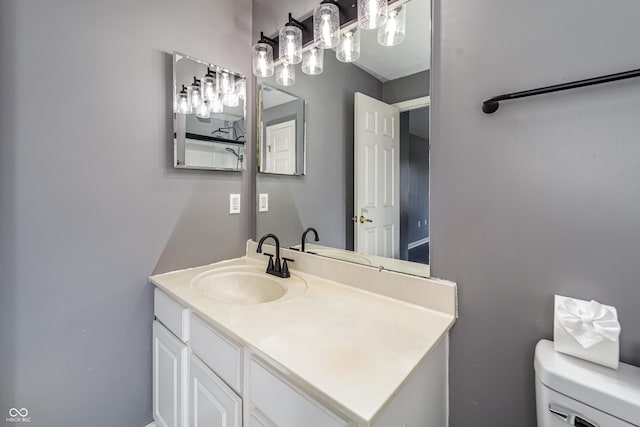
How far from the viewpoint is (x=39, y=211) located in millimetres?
1044

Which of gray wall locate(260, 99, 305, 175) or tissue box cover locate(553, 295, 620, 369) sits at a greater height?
gray wall locate(260, 99, 305, 175)

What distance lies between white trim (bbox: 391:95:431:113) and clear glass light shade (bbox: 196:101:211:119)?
3.26ft

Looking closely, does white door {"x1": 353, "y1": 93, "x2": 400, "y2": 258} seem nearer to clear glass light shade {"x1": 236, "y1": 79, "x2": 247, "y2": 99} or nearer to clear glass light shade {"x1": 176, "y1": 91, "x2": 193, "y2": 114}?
clear glass light shade {"x1": 236, "y1": 79, "x2": 247, "y2": 99}

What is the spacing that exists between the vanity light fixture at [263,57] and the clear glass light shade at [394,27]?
65 centimetres

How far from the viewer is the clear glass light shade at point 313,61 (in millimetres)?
1397

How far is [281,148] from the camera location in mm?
1647

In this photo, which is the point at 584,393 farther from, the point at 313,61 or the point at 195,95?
the point at 195,95

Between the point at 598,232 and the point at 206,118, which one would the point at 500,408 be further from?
the point at 206,118

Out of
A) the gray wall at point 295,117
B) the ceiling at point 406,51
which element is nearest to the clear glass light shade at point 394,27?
the ceiling at point 406,51

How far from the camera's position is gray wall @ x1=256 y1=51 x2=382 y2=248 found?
1346mm

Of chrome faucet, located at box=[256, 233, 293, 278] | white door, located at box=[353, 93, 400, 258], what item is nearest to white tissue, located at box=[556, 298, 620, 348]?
white door, located at box=[353, 93, 400, 258]

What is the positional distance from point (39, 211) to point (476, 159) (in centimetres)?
162

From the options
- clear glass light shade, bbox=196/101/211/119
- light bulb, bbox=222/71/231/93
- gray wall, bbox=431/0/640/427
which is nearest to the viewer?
gray wall, bbox=431/0/640/427

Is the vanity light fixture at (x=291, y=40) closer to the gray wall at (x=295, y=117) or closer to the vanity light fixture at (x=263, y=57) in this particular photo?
the vanity light fixture at (x=263, y=57)
